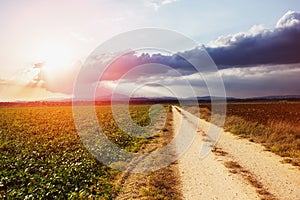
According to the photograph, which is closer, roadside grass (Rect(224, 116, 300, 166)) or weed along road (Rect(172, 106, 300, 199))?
weed along road (Rect(172, 106, 300, 199))

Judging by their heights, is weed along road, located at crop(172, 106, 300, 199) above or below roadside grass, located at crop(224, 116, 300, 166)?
below

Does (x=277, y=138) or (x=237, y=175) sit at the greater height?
(x=277, y=138)

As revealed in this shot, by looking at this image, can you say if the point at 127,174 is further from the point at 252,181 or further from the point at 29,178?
the point at 252,181

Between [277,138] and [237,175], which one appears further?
[277,138]

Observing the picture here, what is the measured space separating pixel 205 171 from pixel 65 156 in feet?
26.9

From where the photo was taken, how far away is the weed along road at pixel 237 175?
37.3 feet

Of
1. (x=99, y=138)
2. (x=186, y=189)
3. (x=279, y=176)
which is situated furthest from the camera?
(x=99, y=138)

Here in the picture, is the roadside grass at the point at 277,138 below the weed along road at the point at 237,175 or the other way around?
the other way around

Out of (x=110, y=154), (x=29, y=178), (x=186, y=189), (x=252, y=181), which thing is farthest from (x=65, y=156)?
(x=252, y=181)

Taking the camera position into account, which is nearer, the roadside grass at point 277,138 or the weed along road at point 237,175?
the weed along road at point 237,175

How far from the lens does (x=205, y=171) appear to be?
48.1 feet

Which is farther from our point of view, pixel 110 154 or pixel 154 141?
pixel 154 141

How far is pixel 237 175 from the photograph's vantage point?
13625 mm

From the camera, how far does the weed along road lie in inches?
448
